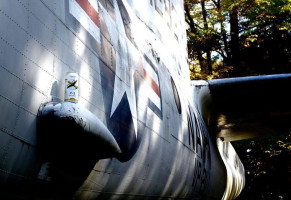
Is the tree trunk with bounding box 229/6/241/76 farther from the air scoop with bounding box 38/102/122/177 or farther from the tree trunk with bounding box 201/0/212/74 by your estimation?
the air scoop with bounding box 38/102/122/177

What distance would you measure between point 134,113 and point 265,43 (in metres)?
14.1

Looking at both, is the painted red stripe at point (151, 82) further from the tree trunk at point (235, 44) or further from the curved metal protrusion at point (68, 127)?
the tree trunk at point (235, 44)

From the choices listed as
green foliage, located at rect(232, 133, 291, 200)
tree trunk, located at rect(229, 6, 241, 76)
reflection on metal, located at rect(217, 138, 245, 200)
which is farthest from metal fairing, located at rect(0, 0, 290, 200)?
tree trunk, located at rect(229, 6, 241, 76)

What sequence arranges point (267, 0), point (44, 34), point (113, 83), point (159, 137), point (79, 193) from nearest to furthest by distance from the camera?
point (44, 34) → point (79, 193) → point (113, 83) → point (159, 137) → point (267, 0)

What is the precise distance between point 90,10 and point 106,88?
0.51 metres

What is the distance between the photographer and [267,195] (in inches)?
582

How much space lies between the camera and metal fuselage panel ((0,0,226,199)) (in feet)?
5.82

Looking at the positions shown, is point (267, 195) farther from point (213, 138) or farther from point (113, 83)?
point (113, 83)

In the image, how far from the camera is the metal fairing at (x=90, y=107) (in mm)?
1788

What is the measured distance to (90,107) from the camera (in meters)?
2.32

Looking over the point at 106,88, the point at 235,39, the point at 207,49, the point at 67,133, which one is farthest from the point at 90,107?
the point at 235,39

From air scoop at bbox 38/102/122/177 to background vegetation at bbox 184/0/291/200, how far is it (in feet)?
41.8

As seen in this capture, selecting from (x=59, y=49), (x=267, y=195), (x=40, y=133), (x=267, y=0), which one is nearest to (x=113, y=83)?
(x=59, y=49)

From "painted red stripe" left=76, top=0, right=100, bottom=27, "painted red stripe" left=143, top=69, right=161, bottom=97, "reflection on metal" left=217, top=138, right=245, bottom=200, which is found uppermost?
"painted red stripe" left=76, top=0, right=100, bottom=27
